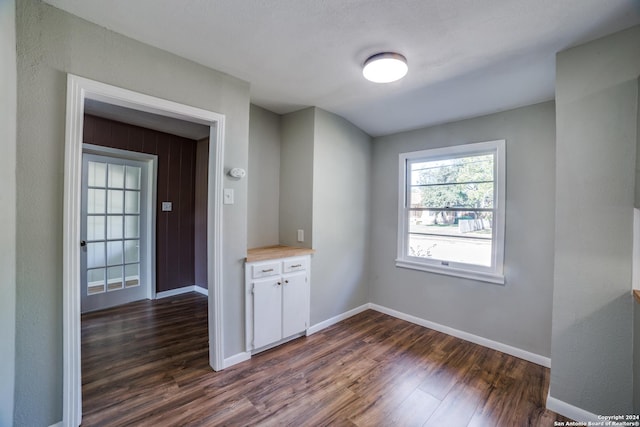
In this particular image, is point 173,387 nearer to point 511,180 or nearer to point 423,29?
point 423,29

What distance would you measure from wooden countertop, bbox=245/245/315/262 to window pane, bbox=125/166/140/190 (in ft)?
7.65

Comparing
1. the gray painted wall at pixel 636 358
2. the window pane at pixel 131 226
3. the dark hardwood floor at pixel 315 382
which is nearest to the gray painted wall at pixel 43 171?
the dark hardwood floor at pixel 315 382

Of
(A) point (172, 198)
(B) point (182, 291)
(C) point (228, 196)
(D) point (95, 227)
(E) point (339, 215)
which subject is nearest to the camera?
(C) point (228, 196)

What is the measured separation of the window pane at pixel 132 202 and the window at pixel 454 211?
371 cm

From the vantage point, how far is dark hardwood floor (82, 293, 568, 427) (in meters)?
1.78

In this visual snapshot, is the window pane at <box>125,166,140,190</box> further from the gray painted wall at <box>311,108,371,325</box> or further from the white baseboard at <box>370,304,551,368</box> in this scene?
the white baseboard at <box>370,304,551,368</box>

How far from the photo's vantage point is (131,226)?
3.91 metres

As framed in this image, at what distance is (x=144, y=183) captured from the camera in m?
4.01

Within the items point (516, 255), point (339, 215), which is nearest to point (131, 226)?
point (339, 215)

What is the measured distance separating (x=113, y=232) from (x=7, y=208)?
269cm

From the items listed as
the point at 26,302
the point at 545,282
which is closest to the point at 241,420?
the point at 26,302

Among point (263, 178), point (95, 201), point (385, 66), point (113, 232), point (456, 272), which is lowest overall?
point (456, 272)

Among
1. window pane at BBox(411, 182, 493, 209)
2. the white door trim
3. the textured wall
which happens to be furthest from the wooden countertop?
the textured wall

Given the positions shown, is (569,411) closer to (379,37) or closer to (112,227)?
(379,37)
